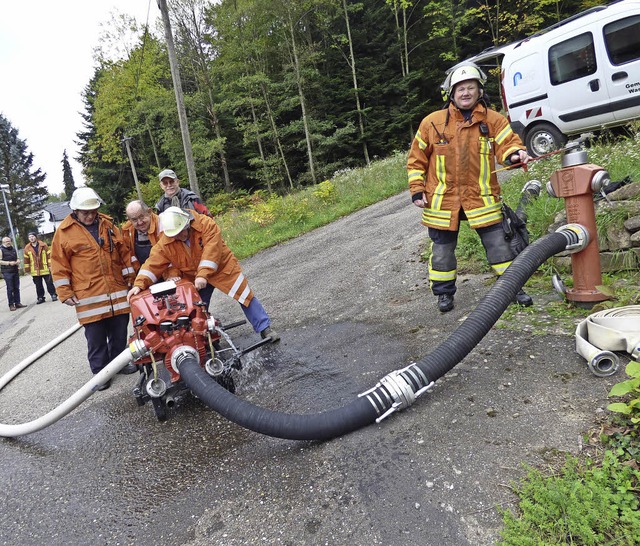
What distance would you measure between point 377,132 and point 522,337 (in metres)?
21.1

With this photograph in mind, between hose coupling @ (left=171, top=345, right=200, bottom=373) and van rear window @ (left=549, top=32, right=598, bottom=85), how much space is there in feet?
26.1

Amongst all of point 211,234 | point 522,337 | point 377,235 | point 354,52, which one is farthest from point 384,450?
point 354,52

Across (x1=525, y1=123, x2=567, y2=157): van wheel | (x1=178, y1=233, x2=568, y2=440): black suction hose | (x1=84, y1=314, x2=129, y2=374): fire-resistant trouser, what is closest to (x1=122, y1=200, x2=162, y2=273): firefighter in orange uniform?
(x1=84, y1=314, x2=129, y2=374): fire-resistant trouser

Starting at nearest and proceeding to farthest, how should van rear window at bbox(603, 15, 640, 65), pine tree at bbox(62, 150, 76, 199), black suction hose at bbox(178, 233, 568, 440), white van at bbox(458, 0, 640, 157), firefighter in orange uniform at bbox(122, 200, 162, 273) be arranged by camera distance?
black suction hose at bbox(178, 233, 568, 440) → firefighter in orange uniform at bbox(122, 200, 162, 273) → van rear window at bbox(603, 15, 640, 65) → white van at bbox(458, 0, 640, 157) → pine tree at bbox(62, 150, 76, 199)

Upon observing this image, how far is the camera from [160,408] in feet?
9.90

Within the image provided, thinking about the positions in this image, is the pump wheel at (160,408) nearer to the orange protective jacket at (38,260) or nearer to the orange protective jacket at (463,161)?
the orange protective jacket at (463,161)

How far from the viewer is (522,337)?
2.95 m

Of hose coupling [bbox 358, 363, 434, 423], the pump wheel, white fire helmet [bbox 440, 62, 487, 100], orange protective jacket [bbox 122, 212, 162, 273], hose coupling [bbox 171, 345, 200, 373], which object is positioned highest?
white fire helmet [bbox 440, 62, 487, 100]

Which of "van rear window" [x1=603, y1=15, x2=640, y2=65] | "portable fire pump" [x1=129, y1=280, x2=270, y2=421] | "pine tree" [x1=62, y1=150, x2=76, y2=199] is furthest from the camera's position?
"pine tree" [x1=62, y1=150, x2=76, y2=199]

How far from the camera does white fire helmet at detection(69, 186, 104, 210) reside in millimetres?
3895

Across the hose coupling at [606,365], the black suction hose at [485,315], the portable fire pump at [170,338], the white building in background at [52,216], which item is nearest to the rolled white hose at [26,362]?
the portable fire pump at [170,338]

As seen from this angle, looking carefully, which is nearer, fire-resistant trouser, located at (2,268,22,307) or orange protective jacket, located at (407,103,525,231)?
orange protective jacket, located at (407,103,525,231)

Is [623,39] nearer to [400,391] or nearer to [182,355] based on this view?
[400,391]

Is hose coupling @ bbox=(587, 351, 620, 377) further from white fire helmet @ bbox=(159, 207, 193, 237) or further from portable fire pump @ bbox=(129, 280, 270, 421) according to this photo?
white fire helmet @ bbox=(159, 207, 193, 237)
